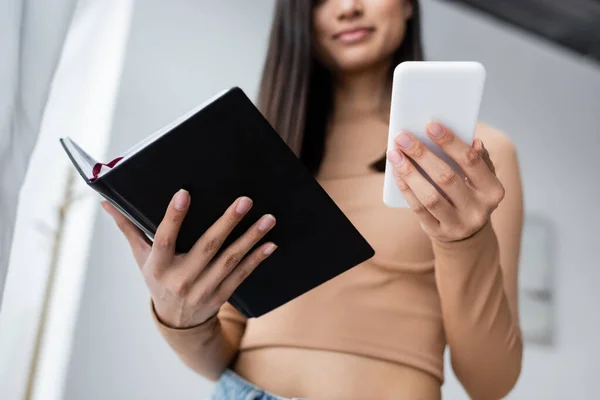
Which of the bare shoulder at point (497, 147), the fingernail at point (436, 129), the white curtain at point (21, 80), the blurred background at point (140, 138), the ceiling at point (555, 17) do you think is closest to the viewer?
the fingernail at point (436, 129)

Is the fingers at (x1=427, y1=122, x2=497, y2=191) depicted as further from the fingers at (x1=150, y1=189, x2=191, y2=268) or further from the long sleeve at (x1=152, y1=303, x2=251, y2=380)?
the long sleeve at (x1=152, y1=303, x2=251, y2=380)

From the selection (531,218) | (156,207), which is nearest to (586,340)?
(531,218)

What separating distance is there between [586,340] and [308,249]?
1832 mm

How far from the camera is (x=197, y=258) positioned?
566 mm

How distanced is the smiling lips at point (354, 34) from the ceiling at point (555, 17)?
59.5 inches

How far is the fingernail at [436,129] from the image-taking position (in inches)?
19.6

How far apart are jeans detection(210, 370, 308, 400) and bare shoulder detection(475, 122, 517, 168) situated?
1.37 feet

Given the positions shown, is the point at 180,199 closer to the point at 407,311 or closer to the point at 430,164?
the point at 430,164

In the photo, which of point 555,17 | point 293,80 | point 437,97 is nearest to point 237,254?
point 437,97

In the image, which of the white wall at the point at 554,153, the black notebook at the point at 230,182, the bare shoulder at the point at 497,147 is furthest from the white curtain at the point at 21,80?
the white wall at the point at 554,153

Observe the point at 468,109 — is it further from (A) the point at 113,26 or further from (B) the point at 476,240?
(A) the point at 113,26

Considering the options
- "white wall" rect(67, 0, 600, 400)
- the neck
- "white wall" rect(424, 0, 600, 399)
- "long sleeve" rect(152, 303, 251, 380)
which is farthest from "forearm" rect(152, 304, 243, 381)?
"white wall" rect(424, 0, 600, 399)

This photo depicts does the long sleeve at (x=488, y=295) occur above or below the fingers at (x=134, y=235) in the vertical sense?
below

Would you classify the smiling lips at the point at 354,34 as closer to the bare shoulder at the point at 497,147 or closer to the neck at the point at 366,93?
the neck at the point at 366,93
